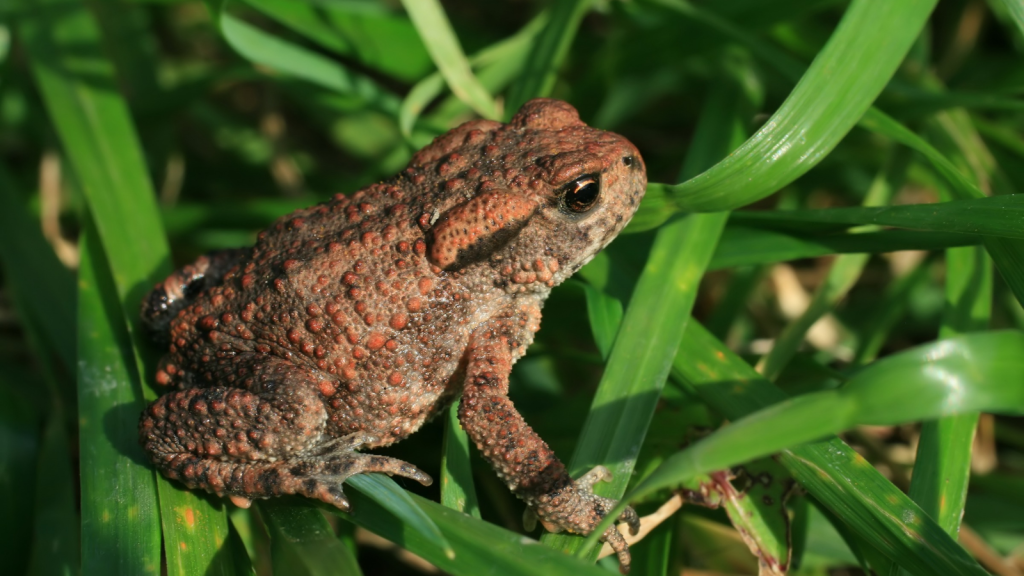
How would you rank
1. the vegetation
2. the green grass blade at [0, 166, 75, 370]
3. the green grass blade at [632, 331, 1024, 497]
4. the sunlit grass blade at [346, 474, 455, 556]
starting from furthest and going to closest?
the green grass blade at [0, 166, 75, 370], the vegetation, the sunlit grass blade at [346, 474, 455, 556], the green grass blade at [632, 331, 1024, 497]

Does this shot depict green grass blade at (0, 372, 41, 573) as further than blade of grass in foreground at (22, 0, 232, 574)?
Yes

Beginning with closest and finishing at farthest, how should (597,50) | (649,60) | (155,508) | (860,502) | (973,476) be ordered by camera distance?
(860,502) < (155,508) < (973,476) < (649,60) < (597,50)

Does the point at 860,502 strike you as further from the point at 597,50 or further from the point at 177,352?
→ the point at 597,50

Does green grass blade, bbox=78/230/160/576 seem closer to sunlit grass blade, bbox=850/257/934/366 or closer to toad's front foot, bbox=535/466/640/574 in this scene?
toad's front foot, bbox=535/466/640/574

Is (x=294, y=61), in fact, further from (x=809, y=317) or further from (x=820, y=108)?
(x=809, y=317)

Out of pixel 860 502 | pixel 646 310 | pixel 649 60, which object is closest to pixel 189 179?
pixel 649 60

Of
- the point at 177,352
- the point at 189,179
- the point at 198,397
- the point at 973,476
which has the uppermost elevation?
the point at 189,179

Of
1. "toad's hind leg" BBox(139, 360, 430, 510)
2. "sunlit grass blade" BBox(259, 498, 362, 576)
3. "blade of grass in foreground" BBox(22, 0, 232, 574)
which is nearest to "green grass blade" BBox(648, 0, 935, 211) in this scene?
"toad's hind leg" BBox(139, 360, 430, 510)
